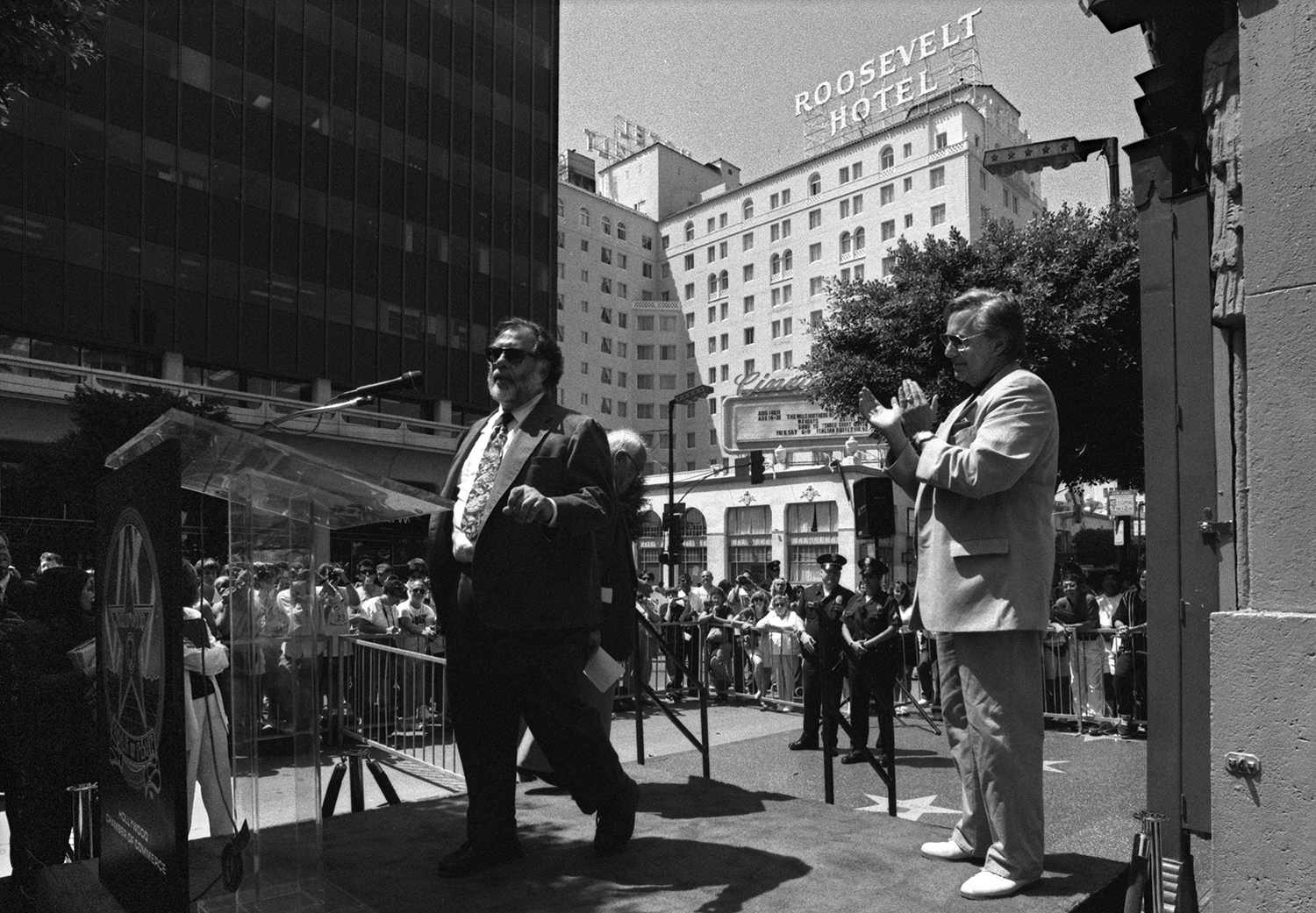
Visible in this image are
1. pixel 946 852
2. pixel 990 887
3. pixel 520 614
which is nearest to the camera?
pixel 990 887

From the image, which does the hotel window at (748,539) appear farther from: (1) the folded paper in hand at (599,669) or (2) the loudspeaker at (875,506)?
(1) the folded paper in hand at (599,669)

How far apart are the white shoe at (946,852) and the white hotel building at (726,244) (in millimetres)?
48499

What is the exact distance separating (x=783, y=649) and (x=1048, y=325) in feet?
39.9

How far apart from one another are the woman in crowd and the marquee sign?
7326 centimetres

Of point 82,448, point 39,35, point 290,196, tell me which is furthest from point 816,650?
point 290,196

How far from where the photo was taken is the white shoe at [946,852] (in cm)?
378

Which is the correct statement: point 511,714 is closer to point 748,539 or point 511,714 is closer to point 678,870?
point 678,870

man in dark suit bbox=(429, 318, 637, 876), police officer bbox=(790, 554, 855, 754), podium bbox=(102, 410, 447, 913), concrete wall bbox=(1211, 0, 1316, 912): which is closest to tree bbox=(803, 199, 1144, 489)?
police officer bbox=(790, 554, 855, 754)

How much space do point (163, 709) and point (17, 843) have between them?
2199mm

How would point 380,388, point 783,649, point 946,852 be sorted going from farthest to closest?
point 783,649 → point 380,388 → point 946,852

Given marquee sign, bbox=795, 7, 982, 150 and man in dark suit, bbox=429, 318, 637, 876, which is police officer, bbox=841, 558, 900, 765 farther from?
marquee sign, bbox=795, 7, 982, 150

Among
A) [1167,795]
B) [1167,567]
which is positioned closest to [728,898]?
[1167,795]

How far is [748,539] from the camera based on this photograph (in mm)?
44625

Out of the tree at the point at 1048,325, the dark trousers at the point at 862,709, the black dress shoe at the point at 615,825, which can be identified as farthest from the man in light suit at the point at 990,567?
the tree at the point at 1048,325
